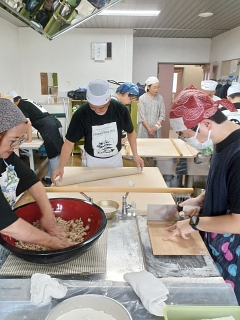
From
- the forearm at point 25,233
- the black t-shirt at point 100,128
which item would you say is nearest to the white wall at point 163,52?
the black t-shirt at point 100,128

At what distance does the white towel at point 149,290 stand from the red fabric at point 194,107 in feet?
1.91

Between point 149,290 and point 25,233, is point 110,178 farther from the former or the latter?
point 149,290

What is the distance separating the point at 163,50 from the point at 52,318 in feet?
20.6

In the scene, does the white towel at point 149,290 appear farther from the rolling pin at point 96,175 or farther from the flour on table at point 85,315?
the rolling pin at point 96,175

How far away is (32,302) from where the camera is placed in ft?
2.44

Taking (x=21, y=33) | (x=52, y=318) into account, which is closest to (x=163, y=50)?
(x=21, y=33)

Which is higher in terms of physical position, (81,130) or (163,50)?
(163,50)

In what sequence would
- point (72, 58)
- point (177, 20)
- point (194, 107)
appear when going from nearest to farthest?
1. point (194, 107)
2. point (177, 20)
3. point (72, 58)

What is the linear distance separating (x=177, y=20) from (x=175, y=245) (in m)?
4.29

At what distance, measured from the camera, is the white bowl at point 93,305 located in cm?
69

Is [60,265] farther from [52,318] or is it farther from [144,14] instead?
[144,14]

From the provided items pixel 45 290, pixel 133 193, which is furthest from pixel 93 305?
pixel 133 193

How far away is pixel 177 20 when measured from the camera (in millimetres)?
4324

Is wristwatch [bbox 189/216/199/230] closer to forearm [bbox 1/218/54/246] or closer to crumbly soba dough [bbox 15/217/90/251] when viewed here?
crumbly soba dough [bbox 15/217/90/251]
